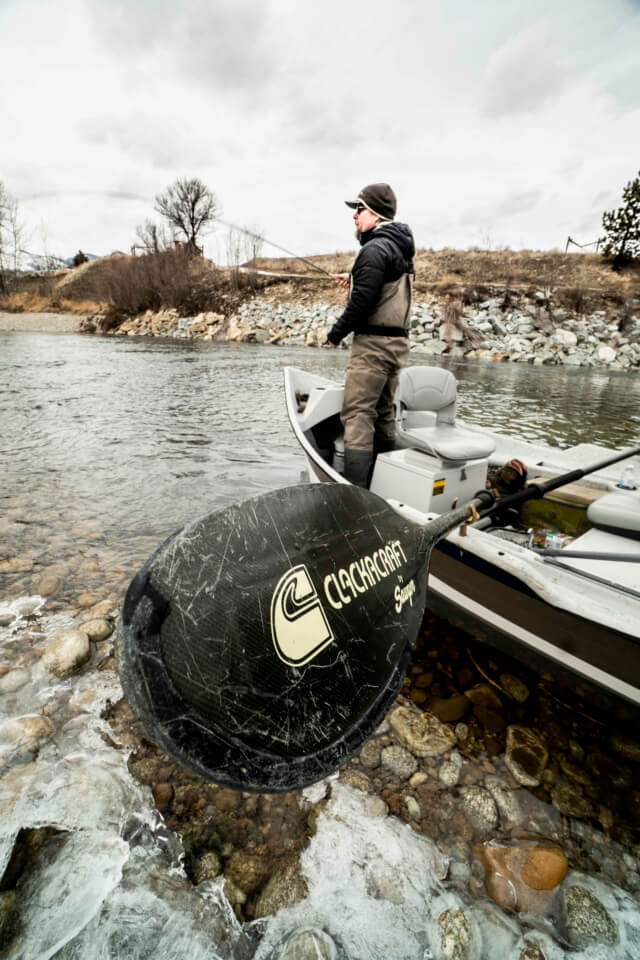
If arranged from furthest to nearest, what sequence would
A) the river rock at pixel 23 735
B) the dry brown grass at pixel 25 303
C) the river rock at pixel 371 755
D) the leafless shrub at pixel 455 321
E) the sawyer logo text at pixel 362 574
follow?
the dry brown grass at pixel 25 303
the leafless shrub at pixel 455 321
the river rock at pixel 371 755
the river rock at pixel 23 735
the sawyer logo text at pixel 362 574

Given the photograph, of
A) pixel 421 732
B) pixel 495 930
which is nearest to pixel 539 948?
pixel 495 930

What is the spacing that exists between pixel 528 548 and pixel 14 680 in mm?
2967

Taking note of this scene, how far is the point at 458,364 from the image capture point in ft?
57.1

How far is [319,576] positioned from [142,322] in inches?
1083

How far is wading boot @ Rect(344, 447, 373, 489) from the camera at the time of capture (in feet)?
11.3

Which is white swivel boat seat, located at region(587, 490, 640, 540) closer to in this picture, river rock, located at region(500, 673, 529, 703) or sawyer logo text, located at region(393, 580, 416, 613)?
river rock, located at region(500, 673, 529, 703)

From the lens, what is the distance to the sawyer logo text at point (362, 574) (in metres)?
1.70

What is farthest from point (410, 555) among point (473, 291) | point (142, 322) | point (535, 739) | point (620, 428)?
point (142, 322)

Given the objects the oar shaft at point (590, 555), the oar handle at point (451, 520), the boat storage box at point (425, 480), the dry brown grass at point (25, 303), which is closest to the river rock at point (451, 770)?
the oar handle at point (451, 520)

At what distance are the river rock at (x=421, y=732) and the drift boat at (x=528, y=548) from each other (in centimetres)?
64

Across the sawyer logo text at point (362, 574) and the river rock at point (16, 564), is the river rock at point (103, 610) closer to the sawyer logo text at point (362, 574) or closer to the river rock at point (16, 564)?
the river rock at point (16, 564)

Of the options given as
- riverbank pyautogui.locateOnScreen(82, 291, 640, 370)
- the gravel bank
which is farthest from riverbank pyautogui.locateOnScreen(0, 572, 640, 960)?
the gravel bank

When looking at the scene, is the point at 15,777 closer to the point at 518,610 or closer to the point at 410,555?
the point at 410,555

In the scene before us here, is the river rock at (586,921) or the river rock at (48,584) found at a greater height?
the river rock at (48,584)
